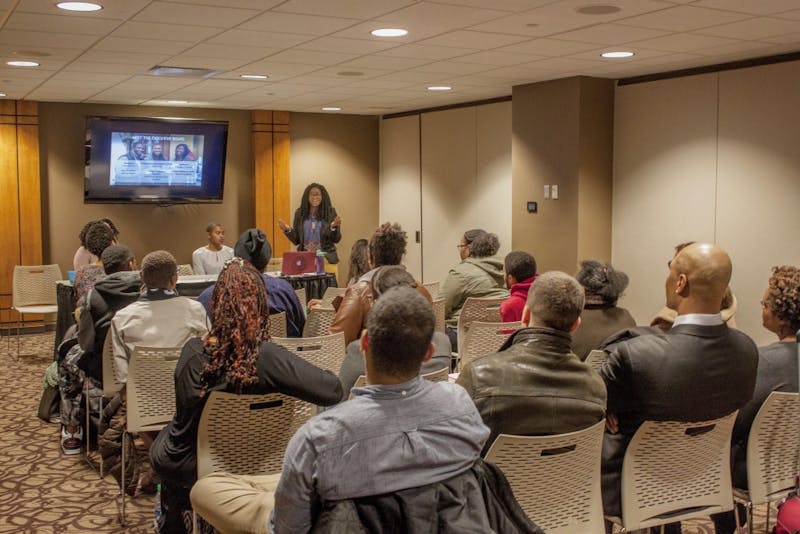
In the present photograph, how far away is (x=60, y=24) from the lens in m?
5.59

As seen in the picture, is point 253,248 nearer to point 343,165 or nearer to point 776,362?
point 776,362

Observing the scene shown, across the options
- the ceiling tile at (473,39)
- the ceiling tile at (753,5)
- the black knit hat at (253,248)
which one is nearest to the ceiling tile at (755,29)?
the ceiling tile at (753,5)

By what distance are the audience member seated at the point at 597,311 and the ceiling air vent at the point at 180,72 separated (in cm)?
501

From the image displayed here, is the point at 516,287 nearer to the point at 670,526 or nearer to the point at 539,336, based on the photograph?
the point at 670,526

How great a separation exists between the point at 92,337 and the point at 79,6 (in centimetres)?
200

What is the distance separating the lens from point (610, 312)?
422 centimetres

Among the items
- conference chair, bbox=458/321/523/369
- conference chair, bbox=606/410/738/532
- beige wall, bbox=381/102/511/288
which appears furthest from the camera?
beige wall, bbox=381/102/511/288

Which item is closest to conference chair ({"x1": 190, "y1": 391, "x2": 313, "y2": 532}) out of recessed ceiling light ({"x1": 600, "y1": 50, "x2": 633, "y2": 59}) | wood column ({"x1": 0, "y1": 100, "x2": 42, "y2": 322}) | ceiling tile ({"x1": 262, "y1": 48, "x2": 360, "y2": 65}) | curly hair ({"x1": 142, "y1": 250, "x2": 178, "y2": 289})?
curly hair ({"x1": 142, "y1": 250, "x2": 178, "y2": 289})

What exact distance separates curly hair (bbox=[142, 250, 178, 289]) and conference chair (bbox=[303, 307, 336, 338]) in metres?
1.20

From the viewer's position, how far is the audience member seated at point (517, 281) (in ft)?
17.2

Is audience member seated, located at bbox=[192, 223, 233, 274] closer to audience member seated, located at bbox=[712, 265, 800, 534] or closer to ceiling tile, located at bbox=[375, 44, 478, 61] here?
ceiling tile, located at bbox=[375, 44, 478, 61]

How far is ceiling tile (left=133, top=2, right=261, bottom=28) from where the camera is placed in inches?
201

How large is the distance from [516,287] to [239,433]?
8.49 ft

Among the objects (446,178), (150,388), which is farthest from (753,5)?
(446,178)
